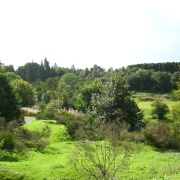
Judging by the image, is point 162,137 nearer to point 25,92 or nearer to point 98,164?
point 98,164

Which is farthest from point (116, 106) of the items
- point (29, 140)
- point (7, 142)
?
point (7, 142)

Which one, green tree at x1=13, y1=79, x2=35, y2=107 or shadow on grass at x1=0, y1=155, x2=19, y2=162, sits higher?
green tree at x1=13, y1=79, x2=35, y2=107

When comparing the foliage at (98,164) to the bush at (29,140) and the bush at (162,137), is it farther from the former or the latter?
the bush at (162,137)

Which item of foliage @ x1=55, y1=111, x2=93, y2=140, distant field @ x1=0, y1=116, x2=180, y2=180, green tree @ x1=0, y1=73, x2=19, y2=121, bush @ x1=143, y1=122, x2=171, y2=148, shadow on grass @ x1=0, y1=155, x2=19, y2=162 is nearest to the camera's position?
distant field @ x1=0, y1=116, x2=180, y2=180

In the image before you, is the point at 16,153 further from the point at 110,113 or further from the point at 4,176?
the point at 110,113

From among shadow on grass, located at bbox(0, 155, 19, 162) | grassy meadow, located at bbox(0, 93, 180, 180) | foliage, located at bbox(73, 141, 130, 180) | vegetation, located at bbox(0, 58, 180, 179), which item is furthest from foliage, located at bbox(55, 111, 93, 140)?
shadow on grass, located at bbox(0, 155, 19, 162)

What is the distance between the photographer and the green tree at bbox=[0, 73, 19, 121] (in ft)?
94.9

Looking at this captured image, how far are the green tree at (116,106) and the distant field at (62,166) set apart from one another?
6800 millimetres

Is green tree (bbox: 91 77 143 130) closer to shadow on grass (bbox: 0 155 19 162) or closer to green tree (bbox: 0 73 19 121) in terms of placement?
green tree (bbox: 0 73 19 121)

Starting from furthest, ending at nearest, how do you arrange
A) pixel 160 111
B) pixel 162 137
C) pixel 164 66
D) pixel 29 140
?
pixel 164 66
pixel 160 111
pixel 162 137
pixel 29 140

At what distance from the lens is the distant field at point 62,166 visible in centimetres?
1227

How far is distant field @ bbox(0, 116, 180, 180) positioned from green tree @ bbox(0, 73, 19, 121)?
11.0 m

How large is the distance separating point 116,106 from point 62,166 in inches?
589

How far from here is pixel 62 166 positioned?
1395 cm
